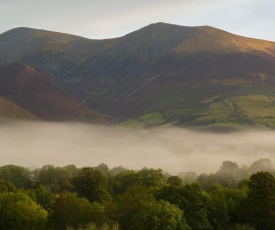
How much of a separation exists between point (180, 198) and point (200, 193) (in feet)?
16.0

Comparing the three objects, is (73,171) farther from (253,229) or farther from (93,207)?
(253,229)

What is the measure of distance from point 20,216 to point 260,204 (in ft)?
163

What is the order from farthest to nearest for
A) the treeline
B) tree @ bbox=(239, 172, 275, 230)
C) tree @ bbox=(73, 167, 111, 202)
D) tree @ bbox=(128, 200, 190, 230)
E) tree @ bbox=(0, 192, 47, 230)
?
tree @ bbox=(73, 167, 111, 202) < tree @ bbox=(239, 172, 275, 230) < tree @ bbox=(0, 192, 47, 230) < the treeline < tree @ bbox=(128, 200, 190, 230)

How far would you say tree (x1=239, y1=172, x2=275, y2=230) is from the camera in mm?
90625

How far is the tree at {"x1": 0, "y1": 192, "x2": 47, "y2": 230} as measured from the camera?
3342 inches

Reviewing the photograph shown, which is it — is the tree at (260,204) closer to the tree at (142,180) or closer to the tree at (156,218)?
the tree at (156,218)

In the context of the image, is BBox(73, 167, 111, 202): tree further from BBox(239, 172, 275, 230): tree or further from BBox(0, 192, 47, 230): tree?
BBox(239, 172, 275, 230): tree

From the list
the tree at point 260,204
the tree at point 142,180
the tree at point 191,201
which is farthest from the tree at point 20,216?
the tree at point 142,180

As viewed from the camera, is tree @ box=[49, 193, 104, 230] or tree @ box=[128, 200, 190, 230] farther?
tree @ box=[49, 193, 104, 230]

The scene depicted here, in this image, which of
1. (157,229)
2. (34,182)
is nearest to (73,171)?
(34,182)

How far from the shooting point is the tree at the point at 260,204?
297 feet

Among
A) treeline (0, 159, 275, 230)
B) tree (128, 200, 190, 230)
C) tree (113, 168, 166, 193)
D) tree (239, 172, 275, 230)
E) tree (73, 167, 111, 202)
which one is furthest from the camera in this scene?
tree (113, 168, 166, 193)

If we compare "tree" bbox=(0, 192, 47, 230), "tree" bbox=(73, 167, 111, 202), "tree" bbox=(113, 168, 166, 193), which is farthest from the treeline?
"tree" bbox=(113, 168, 166, 193)

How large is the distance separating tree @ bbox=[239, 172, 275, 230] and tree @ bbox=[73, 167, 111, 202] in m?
38.3
